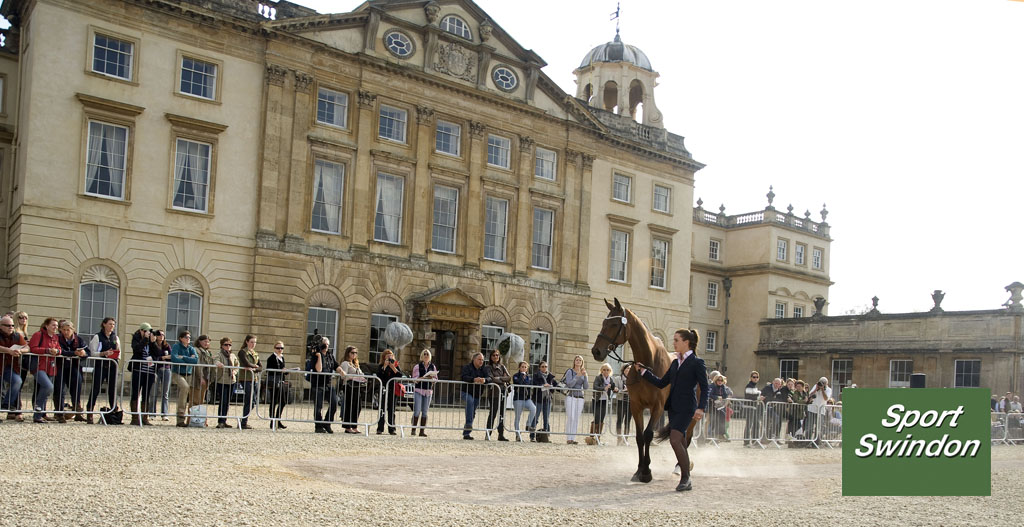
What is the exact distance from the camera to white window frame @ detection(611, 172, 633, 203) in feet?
137

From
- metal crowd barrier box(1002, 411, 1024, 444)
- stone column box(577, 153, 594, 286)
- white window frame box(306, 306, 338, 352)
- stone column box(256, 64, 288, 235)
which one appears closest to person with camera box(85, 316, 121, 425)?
stone column box(256, 64, 288, 235)

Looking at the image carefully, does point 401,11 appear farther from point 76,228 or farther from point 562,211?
point 76,228

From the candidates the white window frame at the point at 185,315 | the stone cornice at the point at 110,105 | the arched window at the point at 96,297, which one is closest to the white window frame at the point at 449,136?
the white window frame at the point at 185,315

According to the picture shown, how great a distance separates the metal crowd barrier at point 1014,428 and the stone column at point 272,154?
2404 cm

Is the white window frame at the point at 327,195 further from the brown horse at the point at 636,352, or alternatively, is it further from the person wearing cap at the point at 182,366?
the brown horse at the point at 636,352

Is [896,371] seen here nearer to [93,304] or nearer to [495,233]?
[495,233]

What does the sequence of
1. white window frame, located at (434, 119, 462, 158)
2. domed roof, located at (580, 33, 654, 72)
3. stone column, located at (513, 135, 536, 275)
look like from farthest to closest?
domed roof, located at (580, 33, 654, 72), stone column, located at (513, 135, 536, 275), white window frame, located at (434, 119, 462, 158)

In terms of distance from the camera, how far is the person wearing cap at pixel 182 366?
17.2 metres

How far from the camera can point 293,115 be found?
32.0 m

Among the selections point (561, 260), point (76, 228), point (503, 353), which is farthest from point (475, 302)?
point (76, 228)

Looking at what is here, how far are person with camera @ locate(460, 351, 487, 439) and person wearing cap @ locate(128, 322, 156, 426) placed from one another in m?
6.14

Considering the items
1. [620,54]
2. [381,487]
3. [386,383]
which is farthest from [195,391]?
[620,54]

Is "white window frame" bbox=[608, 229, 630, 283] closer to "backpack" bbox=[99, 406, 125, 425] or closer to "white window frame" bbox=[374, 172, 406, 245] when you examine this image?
"white window frame" bbox=[374, 172, 406, 245]

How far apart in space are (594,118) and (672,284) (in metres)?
8.98
